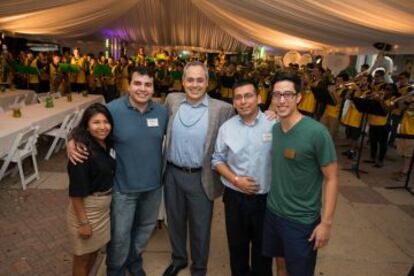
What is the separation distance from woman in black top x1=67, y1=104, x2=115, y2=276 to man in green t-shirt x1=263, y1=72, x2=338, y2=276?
110 centimetres

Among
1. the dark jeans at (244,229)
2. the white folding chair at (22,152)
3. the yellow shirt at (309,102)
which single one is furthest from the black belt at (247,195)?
the yellow shirt at (309,102)

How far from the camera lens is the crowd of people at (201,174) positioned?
1.93 metres

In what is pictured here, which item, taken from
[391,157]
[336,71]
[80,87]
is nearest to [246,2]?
[391,157]

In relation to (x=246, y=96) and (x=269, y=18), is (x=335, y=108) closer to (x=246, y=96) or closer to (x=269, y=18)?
(x=269, y=18)

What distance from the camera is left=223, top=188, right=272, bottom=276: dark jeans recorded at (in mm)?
2334

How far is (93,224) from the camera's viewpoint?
2.20m

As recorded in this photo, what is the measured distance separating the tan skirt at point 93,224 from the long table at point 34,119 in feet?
9.38

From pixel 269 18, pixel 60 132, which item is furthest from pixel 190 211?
pixel 269 18

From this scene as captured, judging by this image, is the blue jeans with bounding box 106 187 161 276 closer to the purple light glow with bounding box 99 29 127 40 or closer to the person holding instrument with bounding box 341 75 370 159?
the person holding instrument with bounding box 341 75 370 159

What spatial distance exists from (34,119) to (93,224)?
4.13 m

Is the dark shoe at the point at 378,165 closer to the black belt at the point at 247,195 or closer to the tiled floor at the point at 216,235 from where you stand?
the tiled floor at the point at 216,235

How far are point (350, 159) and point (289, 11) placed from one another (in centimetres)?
346

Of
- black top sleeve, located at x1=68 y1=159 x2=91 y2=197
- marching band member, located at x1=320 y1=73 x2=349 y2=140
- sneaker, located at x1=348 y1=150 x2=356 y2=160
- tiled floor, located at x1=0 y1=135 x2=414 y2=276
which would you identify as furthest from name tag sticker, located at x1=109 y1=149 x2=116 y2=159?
marching band member, located at x1=320 y1=73 x2=349 y2=140

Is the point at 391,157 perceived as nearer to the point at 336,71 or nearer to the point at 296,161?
the point at 336,71
